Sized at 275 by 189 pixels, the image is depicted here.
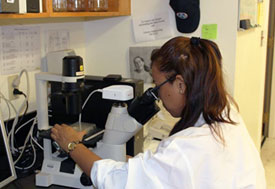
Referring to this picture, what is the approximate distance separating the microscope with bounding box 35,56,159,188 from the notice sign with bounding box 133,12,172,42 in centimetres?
69

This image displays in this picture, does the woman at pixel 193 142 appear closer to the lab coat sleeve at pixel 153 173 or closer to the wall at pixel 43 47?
the lab coat sleeve at pixel 153 173

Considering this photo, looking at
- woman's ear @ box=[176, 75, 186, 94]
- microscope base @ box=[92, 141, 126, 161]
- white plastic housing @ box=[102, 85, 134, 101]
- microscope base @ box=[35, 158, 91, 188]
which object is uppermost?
woman's ear @ box=[176, 75, 186, 94]

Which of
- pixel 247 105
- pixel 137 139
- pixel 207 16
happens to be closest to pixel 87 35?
pixel 207 16

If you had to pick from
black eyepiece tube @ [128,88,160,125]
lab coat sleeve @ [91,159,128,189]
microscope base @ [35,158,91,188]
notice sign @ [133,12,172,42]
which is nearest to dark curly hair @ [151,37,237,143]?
black eyepiece tube @ [128,88,160,125]

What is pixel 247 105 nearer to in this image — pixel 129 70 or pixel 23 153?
pixel 129 70

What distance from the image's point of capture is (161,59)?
1.11 metres

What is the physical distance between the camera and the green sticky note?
1.76 m

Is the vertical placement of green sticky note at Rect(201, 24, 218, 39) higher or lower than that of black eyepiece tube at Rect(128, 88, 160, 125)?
higher

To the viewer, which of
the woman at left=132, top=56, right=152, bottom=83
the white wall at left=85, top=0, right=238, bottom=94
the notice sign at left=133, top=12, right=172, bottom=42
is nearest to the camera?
the white wall at left=85, top=0, right=238, bottom=94

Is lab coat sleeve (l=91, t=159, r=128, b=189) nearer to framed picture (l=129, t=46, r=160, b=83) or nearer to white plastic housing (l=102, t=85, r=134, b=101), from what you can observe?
white plastic housing (l=102, t=85, r=134, b=101)

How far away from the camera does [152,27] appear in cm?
192

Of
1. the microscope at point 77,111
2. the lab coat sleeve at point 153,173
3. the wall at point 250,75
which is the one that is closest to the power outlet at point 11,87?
the microscope at point 77,111

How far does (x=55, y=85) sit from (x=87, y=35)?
0.58 meters

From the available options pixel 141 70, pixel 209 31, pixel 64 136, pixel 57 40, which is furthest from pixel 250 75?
pixel 64 136
